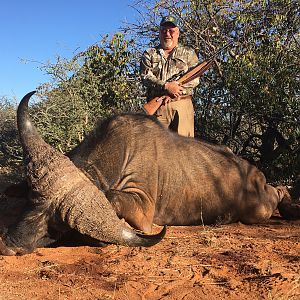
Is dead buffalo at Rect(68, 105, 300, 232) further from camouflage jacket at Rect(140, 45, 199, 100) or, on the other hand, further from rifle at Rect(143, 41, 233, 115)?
camouflage jacket at Rect(140, 45, 199, 100)

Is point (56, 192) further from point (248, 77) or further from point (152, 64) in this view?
point (248, 77)

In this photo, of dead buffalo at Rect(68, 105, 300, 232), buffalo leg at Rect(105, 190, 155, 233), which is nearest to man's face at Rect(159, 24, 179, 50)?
dead buffalo at Rect(68, 105, 300, 232)

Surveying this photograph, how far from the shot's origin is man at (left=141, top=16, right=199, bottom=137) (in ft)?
21.5

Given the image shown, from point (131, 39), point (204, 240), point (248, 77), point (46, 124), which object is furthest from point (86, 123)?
point (204, 240)

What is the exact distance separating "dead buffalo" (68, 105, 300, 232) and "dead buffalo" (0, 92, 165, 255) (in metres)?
0.40

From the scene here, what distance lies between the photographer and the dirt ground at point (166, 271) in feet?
9.97

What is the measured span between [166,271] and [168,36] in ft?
13.9

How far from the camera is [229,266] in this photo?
347 cm

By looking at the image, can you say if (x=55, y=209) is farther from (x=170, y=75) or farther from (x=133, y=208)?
(x=170, y=75)

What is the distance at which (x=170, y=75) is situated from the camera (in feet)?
22.4

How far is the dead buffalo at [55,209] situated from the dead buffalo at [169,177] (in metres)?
0.40

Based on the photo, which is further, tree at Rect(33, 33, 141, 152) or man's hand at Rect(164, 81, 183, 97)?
tree at Rect(33, 33, 141, 152)

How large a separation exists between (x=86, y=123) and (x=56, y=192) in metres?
4.90

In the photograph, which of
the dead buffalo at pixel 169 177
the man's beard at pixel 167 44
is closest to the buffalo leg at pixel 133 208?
the dead buffalo at pixel 169 177
